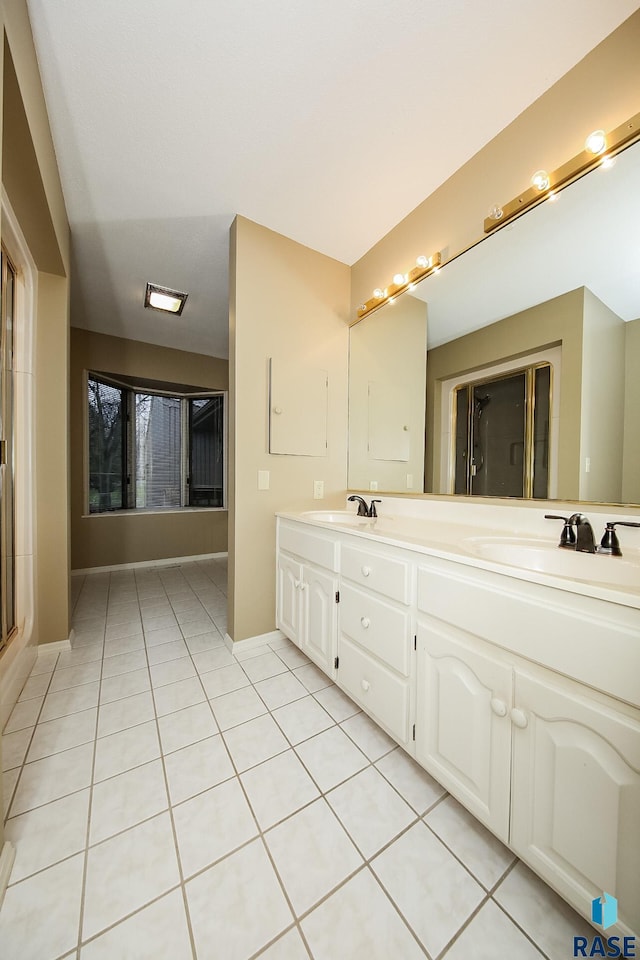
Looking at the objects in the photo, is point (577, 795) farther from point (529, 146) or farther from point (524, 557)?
point (529, 146)

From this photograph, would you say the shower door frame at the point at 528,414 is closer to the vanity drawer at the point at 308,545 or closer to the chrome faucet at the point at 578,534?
the chrome faucet at the point at 578,534

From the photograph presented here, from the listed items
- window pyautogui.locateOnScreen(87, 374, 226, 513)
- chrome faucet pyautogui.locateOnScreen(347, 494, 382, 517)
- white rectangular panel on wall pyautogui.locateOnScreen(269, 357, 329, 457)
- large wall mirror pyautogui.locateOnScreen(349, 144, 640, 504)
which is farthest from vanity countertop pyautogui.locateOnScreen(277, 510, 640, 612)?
window pyautogui.locateOnScreen(87, 374, 226, 513)

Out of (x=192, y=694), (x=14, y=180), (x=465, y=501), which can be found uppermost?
(x=14, y=180)

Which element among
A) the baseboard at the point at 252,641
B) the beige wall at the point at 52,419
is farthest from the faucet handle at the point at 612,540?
the beige wall at the point at 52,419

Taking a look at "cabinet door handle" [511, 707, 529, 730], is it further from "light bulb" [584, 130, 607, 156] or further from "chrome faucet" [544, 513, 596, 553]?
"light bulb" [584, 130, 607, 156]

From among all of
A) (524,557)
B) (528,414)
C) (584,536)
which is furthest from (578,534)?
(528,414)

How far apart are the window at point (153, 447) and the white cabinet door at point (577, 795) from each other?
158 inches

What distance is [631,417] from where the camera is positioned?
1.11 m

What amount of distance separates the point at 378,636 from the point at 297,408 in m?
1.41

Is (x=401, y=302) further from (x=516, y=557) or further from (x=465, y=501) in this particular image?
(x=516, y=557)

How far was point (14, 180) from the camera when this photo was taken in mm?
1335

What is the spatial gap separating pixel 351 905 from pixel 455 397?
5.95 ft

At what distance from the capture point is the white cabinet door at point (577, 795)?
2.15 feet

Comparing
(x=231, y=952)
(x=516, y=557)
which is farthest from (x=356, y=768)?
(x=516, y=557)
